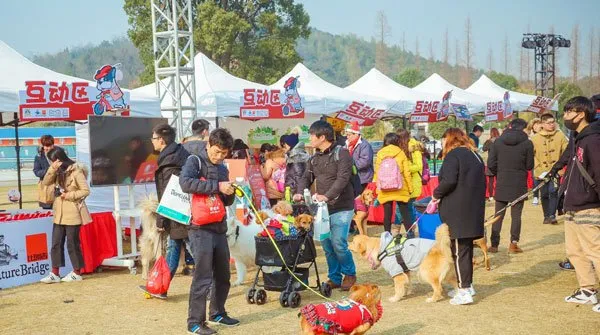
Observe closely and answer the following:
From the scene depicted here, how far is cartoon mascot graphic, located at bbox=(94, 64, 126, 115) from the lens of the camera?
33.4 ft

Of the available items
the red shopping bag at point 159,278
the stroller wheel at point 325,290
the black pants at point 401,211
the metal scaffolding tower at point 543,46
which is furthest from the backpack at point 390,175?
the metal scaffolding tower at point 543,46

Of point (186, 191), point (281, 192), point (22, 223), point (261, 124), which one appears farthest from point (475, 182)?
point (261, 124)

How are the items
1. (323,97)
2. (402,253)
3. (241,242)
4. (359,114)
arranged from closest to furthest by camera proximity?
(402,253) < (241,242) < (323,97) < (359,114)

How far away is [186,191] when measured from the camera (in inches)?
203

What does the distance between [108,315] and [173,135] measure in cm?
183

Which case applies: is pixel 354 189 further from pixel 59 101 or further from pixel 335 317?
pixel 59 101

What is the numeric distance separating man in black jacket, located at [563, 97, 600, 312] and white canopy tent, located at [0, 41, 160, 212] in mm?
6333

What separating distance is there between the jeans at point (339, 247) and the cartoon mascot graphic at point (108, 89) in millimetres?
4862

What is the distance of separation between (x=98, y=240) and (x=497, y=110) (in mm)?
16551

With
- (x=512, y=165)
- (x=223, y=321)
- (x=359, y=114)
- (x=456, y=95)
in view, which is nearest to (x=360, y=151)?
(x=512, y=165)

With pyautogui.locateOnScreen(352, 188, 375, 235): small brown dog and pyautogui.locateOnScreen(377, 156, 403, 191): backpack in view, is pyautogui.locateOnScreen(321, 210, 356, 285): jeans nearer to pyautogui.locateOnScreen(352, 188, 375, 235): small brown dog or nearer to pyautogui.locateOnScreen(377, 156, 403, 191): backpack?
pyautogui.locateOnScreen(377, 156, 403, 191): backpack

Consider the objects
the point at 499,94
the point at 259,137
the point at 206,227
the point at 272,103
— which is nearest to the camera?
the point at 206,227

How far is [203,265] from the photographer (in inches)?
208

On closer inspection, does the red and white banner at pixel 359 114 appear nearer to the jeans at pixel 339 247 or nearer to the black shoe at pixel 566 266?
the black shoe at pixel 566 266
